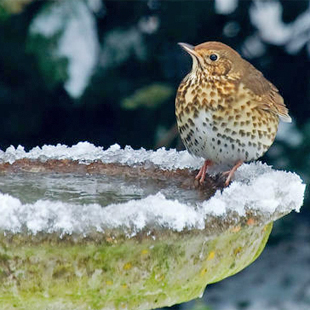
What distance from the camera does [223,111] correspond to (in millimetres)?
1743

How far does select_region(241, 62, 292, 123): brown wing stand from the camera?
1.83 meters

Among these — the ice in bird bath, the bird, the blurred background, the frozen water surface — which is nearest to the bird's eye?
the bird

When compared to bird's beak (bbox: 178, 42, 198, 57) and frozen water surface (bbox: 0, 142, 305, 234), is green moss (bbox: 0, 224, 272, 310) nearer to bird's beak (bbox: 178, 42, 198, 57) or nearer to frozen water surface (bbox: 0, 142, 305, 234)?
frozen water surface (bbox: 0, 142, 305, 234)

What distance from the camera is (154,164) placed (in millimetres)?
1771

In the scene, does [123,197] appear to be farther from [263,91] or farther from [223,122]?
[263,91]

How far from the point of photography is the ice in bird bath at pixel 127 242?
1199 mm

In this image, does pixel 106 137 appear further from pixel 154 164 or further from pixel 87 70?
pixel 154 164

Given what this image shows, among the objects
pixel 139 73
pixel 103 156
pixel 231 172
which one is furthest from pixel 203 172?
pixel 139 73

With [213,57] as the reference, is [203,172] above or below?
below

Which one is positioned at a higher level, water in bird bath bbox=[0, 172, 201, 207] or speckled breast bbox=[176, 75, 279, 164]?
speckled breast bbox=[176, 75, 279, 164]

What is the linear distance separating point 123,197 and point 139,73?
1.09 m

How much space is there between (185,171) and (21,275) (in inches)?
24.4

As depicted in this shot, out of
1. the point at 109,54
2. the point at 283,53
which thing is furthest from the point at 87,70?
the point at 283,53

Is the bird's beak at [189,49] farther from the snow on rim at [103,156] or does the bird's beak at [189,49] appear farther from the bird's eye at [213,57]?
the snow on rim at [103,156]
